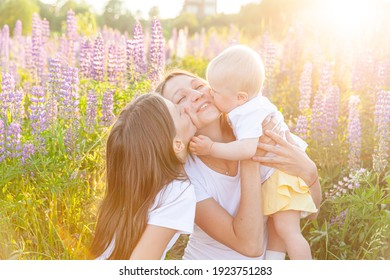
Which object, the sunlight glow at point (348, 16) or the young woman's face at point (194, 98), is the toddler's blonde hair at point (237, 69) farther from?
the sunlight glow at point (348, 16)

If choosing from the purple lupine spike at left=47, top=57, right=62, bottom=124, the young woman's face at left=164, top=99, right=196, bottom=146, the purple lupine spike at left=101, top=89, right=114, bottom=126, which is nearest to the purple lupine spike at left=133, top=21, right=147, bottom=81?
the purple lupine spike at left=101, top=89, right=114, bottom=126

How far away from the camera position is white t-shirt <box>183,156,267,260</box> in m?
2.83

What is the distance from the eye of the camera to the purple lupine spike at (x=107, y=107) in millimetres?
3391

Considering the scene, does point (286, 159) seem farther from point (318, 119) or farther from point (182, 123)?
point (318, 119)

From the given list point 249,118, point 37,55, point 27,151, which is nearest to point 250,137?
point 249,118

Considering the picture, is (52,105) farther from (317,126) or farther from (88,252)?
(317,126)

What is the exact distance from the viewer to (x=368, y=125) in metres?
4.02

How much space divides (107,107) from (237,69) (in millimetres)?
938

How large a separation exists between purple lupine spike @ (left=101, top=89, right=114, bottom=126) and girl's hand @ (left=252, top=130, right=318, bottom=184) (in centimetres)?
100

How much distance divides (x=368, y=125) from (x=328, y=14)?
2.39 m

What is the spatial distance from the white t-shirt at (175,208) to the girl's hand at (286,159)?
0.41 meters

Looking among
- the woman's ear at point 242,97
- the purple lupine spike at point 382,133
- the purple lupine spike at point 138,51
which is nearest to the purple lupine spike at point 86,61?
the purple lupine spike at point 138,51

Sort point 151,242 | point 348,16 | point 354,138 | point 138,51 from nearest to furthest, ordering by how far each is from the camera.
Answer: point 151,242
point 354,138
point 138,51
point 348,16

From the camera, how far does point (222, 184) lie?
114 inches
